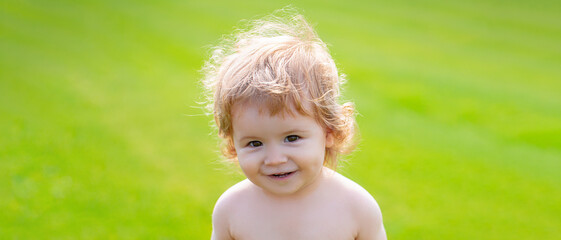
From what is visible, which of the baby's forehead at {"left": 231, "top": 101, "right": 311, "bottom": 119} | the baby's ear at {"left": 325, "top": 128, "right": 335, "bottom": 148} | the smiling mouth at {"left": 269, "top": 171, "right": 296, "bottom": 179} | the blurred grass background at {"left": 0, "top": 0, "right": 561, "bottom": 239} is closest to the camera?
the baby's forehead at {"left": 231, "top": 101, "right": 311, "bottom": 119}

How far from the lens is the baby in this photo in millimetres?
2510

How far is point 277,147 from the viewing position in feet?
A: 8.25

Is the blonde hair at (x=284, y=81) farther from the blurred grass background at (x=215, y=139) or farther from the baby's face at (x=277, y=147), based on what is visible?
the blurred grass background at (x=215, y=139)

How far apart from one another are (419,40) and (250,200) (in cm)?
752

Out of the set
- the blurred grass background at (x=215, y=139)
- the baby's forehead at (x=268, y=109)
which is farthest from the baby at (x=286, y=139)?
the blurred grass background at (x=215, y=139)

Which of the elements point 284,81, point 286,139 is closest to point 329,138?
point 286,139

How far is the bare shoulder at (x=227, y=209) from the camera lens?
2844 millimetres

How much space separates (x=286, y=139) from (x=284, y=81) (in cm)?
22

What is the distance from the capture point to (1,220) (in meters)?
4.90

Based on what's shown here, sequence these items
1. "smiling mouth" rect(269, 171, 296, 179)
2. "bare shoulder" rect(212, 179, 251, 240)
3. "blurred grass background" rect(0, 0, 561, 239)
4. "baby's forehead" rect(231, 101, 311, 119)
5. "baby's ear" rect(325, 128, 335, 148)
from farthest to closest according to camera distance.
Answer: "blurred grass background" rect(0, 0, 561, 239)
"bare shoulder" rect(212, 179, 251, 240)
"baby's ear" rect(325, 128, 335, 148)
"smiling mouth" rect(269, 171, 296, 179)
"baby's forehead" rect(231, 101, 311, 119)

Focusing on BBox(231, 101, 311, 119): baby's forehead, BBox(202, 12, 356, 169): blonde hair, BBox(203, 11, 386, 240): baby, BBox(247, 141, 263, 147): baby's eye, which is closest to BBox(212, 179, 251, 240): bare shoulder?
BBox(203, 11, 386, 240): baby

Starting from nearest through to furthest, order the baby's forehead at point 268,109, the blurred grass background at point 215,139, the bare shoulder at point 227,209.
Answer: the baby's forehead at point 268,109 < the bare shoulder at point 227,209 < the blurred grass background at point 215,139

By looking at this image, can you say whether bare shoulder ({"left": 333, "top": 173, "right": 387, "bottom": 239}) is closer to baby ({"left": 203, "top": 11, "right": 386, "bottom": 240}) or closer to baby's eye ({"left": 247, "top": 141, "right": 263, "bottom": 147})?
baby ({"left": 203, "top": 11, "right": 386, "bottom": 240})

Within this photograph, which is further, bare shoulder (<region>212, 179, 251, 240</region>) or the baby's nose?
bare shoulder (<region>212, 179, 251, 240</region>)
